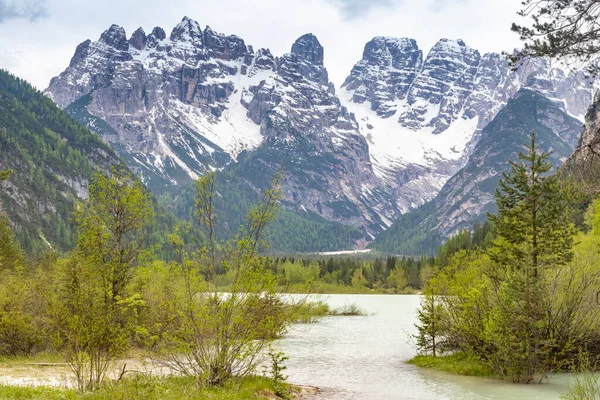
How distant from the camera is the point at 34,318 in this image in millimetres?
30828

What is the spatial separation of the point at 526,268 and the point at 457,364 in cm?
771

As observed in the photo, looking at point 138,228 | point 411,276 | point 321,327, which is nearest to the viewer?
point 138,228

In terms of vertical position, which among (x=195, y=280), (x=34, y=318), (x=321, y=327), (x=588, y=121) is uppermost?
(x=588, y=121)

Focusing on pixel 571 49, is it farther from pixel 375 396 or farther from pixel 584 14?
Answer: pixel 375 396

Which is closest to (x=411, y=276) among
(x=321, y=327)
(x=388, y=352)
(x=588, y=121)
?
(x=588, y=121)

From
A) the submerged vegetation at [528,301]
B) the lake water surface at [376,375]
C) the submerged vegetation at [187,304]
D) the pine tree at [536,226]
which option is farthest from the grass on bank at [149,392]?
Result: the pine tree at [536,226]

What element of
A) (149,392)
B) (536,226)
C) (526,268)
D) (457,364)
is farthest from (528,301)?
(149,392)

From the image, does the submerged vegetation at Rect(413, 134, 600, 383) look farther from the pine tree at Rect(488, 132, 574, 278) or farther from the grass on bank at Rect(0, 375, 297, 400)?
the grass on bank at Rect(0, 375, 297, 400)

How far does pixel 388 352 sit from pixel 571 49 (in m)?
33.8

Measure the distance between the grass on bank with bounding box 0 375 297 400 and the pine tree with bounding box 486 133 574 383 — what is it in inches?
503

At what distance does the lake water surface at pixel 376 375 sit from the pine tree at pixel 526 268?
145 cm

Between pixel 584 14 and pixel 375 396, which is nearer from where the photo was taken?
pixel 584 14

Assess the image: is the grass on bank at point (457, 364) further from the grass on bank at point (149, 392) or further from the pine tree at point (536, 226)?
the grass on bank at point (149, 392)

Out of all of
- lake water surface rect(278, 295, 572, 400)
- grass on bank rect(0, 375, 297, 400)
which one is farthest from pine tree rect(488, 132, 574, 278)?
grass on bank rect(0, 375, 297, 400)
